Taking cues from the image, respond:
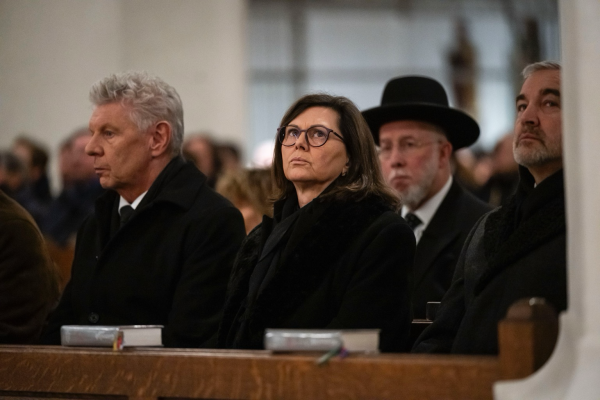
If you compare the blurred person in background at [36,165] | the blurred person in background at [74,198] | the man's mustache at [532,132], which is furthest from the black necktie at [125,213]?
the blurred person in background at [36,165]

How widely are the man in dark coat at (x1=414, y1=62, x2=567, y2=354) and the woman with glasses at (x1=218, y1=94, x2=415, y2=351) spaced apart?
0.20 m

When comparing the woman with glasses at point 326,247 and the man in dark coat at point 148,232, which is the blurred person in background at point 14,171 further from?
the woman with glasses at point 326,247

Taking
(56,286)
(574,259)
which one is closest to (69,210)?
(56,286)

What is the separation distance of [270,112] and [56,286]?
11.0m

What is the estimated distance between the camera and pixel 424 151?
455cm

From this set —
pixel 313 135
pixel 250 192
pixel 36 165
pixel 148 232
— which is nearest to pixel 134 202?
pixel 148 232

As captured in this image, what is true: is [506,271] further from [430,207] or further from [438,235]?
[430,207]

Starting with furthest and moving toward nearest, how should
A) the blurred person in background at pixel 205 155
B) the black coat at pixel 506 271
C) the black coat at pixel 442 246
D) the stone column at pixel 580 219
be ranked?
the blurred person in background at pixel 205 155, the black coat at pixel 442 246, the black coat at pixel 506 271, the stone column at pixel 580 219

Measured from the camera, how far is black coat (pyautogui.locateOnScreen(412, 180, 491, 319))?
4.02 metres

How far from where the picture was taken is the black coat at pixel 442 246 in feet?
13.2

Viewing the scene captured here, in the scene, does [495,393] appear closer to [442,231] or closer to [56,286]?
[442,231]

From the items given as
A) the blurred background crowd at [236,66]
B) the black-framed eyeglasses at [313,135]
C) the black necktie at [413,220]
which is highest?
the blurred background crowd at [236,66]

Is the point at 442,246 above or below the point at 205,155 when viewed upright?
below

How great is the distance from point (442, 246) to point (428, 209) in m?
0.37
